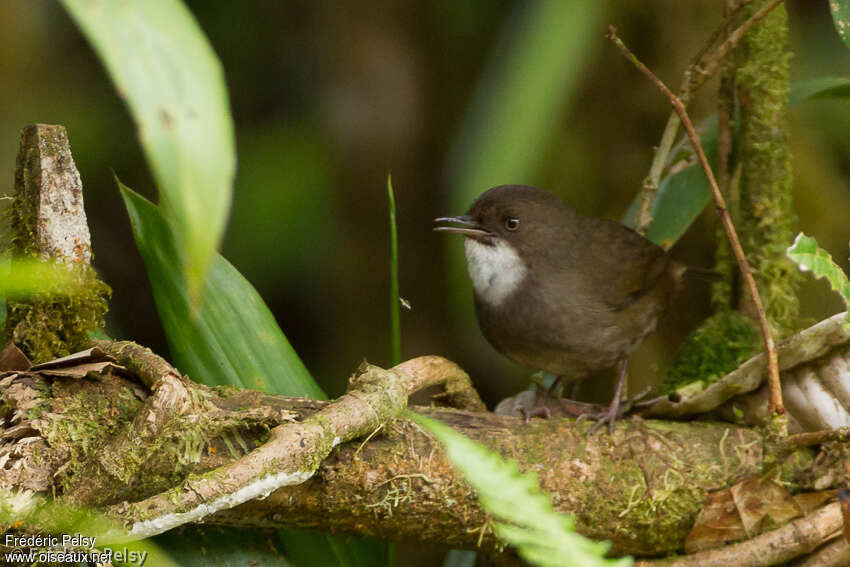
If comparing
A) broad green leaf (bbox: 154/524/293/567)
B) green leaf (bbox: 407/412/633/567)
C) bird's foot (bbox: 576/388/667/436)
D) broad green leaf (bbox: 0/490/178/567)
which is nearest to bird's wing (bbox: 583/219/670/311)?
bird's foot (bbox: 576/388/667/436)

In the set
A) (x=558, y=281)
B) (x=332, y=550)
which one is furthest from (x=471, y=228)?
(x=332, y=550)

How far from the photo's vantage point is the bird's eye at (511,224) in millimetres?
3215

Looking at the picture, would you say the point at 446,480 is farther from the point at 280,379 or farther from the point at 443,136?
the point at 443,136

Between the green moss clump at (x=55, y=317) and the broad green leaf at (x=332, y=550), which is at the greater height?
the green moss clump at (x=55, y=317)

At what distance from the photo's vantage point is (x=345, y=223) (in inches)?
163

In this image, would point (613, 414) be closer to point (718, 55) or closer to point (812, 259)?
point (812, 259)

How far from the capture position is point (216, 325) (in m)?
2.35

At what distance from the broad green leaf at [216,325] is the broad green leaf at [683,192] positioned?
4.85 feet

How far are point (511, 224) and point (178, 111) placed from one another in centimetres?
247

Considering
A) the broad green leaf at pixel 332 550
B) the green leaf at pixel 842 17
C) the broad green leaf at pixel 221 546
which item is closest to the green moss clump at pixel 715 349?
the green leaf at pixel 842 17

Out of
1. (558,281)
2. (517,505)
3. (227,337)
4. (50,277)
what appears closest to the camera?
(517,505)

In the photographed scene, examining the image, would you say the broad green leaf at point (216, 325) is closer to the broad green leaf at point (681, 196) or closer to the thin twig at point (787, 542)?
the thin twig at point (787, 542)

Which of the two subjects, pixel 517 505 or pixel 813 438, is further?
pixel 813 438

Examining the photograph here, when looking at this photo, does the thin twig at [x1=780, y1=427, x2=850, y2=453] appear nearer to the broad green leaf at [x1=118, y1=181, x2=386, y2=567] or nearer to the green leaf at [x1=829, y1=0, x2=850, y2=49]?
the green leaf at [x1=829, y1=0, x2=850, y2=49]
